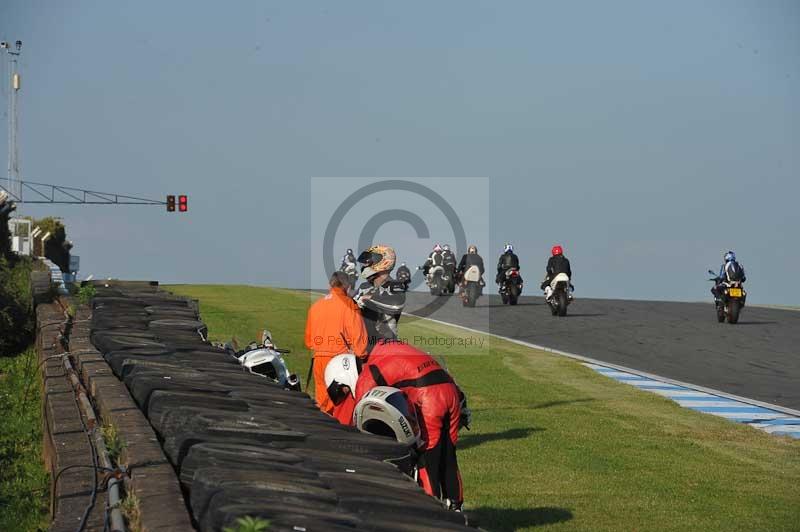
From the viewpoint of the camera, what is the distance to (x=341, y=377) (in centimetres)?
729

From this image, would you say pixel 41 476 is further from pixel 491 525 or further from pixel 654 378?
pixel 654 378

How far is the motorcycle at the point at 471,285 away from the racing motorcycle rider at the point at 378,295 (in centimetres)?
2343

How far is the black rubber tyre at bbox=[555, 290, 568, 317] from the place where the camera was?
31.8m

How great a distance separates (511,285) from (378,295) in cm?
2679

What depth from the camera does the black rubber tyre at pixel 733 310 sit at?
98.9 feet

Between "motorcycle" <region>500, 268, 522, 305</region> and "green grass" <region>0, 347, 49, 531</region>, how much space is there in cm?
2323

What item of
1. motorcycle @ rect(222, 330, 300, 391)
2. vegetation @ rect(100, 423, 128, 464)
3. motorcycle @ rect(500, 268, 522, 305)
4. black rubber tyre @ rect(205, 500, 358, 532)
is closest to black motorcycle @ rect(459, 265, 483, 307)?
motorcycle @ rect(500, 268, 522, 305)

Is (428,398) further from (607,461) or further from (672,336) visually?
(672,336)

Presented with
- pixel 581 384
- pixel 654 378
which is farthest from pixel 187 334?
pixel 654 378

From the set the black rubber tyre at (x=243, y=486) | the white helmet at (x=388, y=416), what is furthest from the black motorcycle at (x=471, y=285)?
the black rubber tyre at (x=243, y=486)

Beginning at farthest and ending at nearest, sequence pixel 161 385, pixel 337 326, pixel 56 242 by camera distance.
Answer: pixel 56 242
pixel 337 326
pixel 161 385

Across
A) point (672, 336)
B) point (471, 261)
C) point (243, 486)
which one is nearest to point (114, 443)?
point (243, 486)

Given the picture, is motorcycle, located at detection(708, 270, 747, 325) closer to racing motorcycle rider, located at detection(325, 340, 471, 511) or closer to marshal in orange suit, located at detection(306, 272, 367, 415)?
marshal in orange suit, located at detection(306, 272, 367, 415)

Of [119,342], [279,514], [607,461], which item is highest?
[119,342]
